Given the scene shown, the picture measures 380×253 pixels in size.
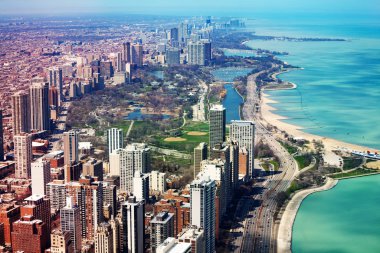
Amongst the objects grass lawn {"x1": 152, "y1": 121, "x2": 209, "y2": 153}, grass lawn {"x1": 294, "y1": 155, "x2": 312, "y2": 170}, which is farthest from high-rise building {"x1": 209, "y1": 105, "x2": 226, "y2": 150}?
grass lawn {"x1": 294, "y1": 155, "x2": 312, "y2": 170}

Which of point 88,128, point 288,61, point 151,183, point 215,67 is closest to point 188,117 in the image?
point 88,128

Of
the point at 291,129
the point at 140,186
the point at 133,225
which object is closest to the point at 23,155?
the point at 140,186

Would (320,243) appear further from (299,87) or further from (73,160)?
(299,87)

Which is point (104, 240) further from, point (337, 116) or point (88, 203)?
point (337, 116)

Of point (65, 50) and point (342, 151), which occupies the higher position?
point (65, 50)

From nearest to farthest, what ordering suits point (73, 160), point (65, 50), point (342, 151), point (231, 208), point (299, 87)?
point (231, 208), point (73, 160), point (342, 151), point (299, 87), point (65, 50)

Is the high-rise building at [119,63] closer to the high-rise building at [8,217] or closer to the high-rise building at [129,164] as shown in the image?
the high-rise building at [129,164]

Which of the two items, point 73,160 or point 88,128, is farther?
point 88,128
